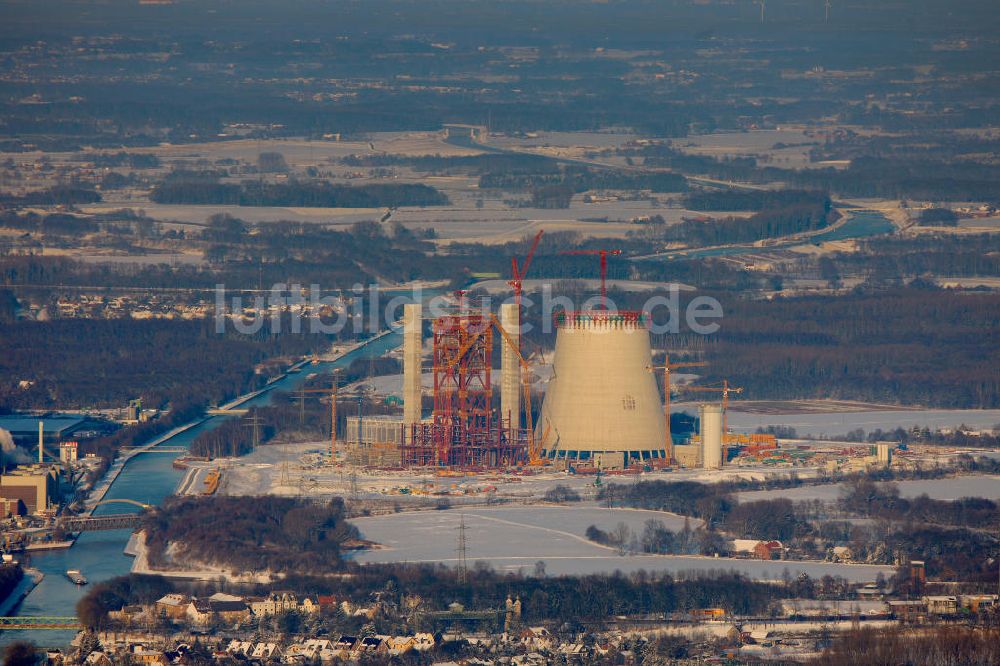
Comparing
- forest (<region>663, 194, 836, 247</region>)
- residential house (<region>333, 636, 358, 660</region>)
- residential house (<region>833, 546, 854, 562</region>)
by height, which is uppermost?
forest (<region>663, 194, 836, 247</region>)

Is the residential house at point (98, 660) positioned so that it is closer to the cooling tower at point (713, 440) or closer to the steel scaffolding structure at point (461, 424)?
the steel scaffolding structure at point (461, 424)

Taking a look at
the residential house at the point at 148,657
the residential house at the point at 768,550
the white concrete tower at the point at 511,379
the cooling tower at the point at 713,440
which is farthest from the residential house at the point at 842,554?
the residential house at the point at 148,657

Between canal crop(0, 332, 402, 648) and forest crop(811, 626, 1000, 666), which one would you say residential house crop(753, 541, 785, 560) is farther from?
canal crop(0, 332, 402, 648)

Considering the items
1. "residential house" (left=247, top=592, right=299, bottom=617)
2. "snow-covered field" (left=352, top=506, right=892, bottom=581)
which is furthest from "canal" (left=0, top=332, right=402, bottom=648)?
"snow-covered field" (left=352, top=506, right=892, bottom=581)

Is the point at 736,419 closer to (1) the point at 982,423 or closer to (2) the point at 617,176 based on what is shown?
(1) the point at 982,423

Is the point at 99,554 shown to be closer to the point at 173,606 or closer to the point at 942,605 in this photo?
the point at 173,606

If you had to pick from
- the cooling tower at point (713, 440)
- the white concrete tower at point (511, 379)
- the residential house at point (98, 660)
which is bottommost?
the residential house at point (98, 660)

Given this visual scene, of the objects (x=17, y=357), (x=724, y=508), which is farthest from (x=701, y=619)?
(x=17, y=357)
